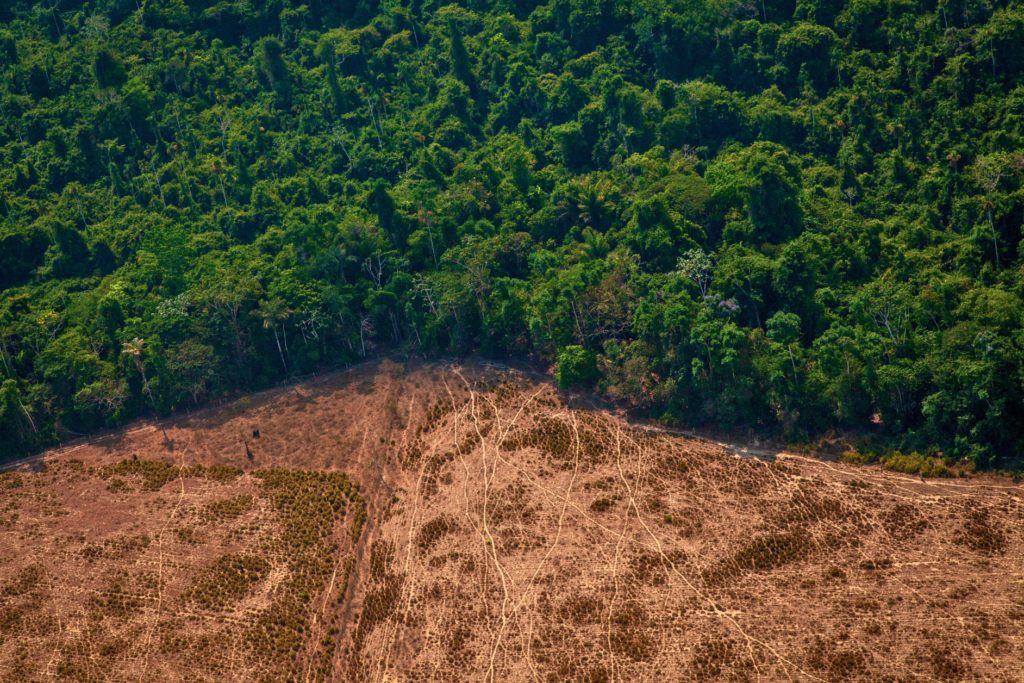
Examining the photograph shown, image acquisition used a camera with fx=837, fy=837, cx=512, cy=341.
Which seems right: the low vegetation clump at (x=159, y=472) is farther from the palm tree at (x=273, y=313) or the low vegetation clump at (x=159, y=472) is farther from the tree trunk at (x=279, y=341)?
the palm tree at (x=273, y=313)

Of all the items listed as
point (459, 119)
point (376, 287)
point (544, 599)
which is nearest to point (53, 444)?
point (376, 287)

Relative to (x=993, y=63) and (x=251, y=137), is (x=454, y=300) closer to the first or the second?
(x=251, y=137)

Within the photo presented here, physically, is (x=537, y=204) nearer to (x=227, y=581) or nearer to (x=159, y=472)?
(x=159, y=472)

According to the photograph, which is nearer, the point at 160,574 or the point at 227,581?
the point at 227,581

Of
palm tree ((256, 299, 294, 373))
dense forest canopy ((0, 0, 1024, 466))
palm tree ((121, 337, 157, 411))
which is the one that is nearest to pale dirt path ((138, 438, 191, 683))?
palm tree ((121, 337, 157, 411))

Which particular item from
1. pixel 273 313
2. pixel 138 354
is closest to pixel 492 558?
pixel 273 313

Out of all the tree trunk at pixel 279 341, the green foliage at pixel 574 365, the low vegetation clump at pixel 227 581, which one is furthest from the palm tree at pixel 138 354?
the green foliage at pixel 574 365

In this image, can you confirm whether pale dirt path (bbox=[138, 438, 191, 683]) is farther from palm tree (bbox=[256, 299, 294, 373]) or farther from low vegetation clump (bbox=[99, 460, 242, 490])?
palm tree (bbox=[256, 299, 294, 373])

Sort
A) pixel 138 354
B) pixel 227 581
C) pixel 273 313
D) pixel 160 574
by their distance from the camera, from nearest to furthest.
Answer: pixel 227 581 < pixel 160 574 < pixel 138 354 < pixel 273 313
